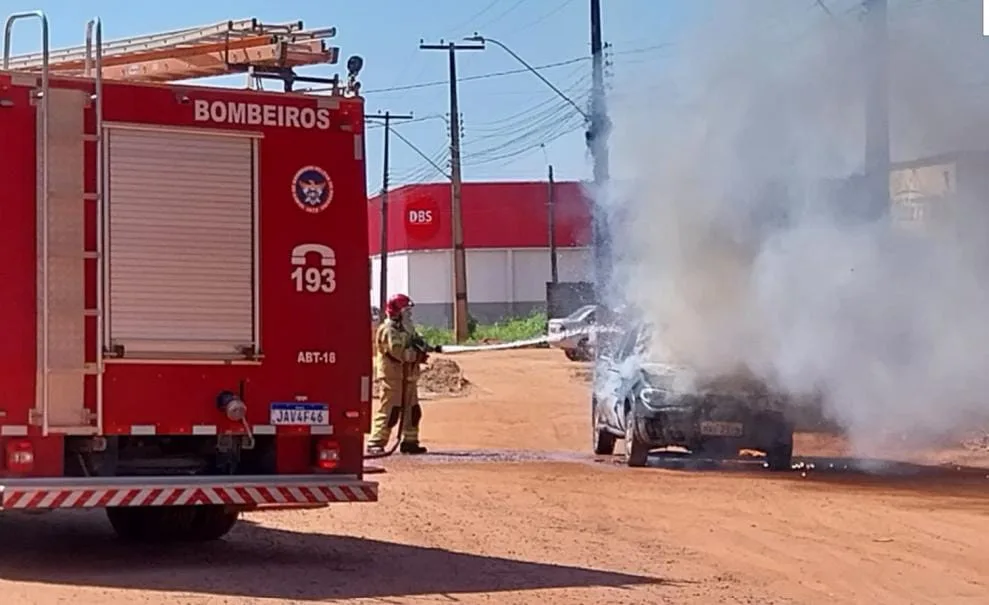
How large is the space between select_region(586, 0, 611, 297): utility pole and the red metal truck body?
13.7 m

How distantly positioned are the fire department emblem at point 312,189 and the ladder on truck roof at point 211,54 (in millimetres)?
672

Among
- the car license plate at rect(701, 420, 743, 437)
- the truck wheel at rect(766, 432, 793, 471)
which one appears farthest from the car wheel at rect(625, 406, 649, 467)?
the truck wheel at rect(766, 432, 793, 471)

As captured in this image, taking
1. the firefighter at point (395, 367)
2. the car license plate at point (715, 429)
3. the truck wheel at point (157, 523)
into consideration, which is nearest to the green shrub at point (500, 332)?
the firefighter at point (395, 367)

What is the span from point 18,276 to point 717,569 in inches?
188

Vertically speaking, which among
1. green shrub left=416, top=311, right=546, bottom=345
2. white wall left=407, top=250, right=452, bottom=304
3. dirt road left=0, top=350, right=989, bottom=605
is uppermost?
white wall left=407, top=250, right=452, bottom=304

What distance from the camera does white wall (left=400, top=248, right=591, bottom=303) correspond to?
7850 centimetres

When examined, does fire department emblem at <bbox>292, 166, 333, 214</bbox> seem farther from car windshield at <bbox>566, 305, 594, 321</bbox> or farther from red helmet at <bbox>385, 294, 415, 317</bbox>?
car windshield at <bbox>566, 305, 594, 321</bbox>

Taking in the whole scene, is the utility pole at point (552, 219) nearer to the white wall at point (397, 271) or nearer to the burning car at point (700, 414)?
the white wall at point (397, 271)

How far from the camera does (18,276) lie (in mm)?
10031

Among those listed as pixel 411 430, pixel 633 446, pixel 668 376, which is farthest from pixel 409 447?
pixel 668 376

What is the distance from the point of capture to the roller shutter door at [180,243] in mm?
10305

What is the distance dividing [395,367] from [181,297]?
8.87 metres

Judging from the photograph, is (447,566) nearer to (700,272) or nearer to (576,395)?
(700,272)

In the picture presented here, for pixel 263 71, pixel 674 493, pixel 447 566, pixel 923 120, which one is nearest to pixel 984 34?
pixel 923 120
